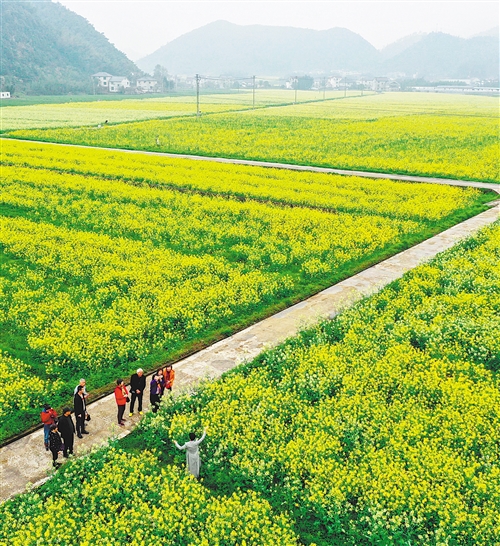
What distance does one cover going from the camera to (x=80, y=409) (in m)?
10.4

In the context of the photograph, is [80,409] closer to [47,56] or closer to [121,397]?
[121,397]

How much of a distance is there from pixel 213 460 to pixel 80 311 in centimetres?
754

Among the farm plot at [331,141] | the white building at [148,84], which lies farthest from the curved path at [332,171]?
the white building at [148,84]

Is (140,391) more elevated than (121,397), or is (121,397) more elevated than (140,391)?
(121,397)

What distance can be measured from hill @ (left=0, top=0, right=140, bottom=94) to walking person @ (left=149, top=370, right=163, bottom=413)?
138 m

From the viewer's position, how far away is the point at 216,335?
14.7 m

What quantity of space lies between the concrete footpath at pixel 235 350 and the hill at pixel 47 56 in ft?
436

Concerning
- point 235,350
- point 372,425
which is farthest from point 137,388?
point 372,425

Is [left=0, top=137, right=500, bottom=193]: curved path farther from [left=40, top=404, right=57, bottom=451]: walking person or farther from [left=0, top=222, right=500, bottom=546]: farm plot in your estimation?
[left=40, top=404, right=57, bottom=451]: walking person

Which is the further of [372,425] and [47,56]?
[47,56]

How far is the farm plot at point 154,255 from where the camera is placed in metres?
13.9

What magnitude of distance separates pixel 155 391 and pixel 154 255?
9867 mm

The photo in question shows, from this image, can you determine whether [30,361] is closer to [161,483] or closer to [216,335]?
[216,335]

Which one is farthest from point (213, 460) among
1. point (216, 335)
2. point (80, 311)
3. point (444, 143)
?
point (444, 143)
